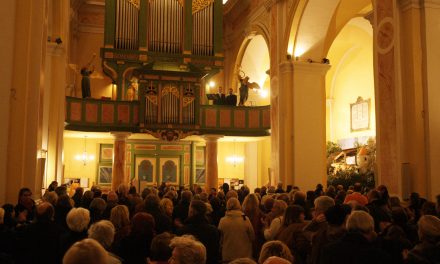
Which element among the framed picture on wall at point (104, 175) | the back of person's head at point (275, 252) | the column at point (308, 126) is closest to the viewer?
the back of person's head at point (275, 252)

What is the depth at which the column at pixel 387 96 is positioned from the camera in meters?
11.2

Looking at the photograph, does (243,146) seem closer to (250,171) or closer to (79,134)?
(250,171)

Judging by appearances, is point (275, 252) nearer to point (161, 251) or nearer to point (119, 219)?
point (161, 251)

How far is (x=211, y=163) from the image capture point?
22.1m

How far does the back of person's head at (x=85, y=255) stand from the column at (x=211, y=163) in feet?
62.5

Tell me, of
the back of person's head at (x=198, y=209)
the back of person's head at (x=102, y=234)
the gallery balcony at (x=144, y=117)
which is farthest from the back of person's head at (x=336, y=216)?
the gallery balcony at (x=144, y=117)

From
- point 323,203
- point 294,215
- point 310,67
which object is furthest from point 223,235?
point 310,67

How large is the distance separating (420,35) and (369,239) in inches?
312

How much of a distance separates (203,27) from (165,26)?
1.81 meters

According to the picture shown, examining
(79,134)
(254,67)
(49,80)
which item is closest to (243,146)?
(254,67)

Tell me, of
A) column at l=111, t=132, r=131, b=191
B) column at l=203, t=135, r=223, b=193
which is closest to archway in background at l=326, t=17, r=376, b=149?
column at l=203, t=135, r=223, b=193

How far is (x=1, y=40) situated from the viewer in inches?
350

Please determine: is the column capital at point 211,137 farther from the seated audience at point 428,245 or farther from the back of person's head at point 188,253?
the back of person's head at point 188,253

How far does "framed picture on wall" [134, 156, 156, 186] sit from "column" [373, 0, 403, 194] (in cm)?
1450
